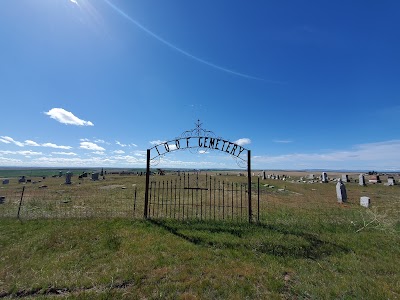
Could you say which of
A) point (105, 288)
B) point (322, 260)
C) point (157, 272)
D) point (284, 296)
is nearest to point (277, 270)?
point (284, 296)

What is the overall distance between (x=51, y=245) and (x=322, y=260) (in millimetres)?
7928

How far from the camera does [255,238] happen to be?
24.6 feet

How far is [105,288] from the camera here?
4.64 metres

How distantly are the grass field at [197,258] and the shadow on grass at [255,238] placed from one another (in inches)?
1.3

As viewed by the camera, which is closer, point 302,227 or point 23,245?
point 23,245

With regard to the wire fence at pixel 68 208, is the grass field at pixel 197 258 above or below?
below

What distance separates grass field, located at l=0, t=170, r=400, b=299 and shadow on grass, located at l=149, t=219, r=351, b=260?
0.11ft

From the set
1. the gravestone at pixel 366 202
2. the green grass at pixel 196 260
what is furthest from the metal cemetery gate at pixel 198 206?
the gravestone at pixel 366 202

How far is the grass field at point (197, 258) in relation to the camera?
180 inches

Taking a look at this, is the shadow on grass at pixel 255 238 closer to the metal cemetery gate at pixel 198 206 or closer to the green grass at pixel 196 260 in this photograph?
the green grass at pixel 196 260

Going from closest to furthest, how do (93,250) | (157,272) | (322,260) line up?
(157,272) → (322,260) → (93,250)

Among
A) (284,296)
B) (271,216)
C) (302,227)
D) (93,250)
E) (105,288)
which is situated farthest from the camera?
(271,216)

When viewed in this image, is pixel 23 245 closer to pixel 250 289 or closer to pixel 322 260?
pixel 250 289

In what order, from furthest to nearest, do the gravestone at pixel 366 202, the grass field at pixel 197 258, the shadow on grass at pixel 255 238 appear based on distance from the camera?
1. the gravestone at pixel 366 202
2. the shadow on grass at pixel 255 238
3. the grass field at pixel 197 258
